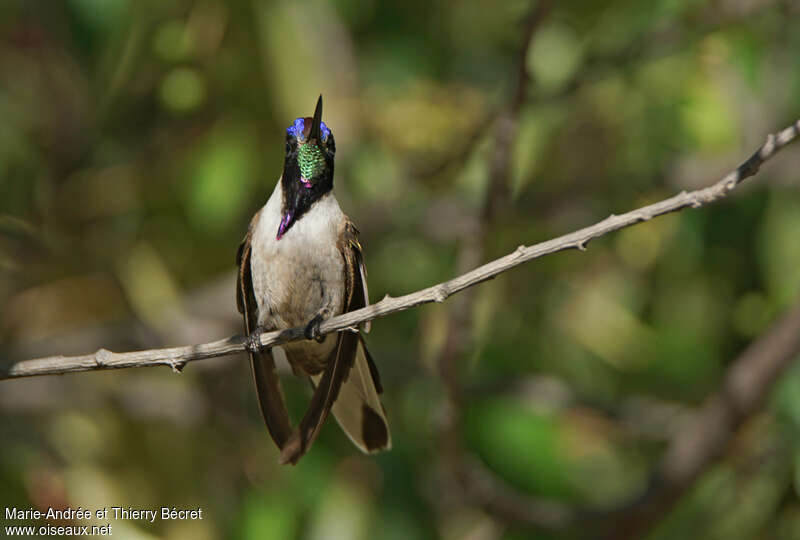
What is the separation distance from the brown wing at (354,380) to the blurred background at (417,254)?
0.84 m

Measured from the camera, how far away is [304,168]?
252 cm

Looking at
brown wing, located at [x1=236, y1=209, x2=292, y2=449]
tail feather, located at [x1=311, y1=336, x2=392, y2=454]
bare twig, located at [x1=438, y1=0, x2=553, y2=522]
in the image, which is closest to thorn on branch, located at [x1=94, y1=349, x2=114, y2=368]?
brown wing, located at [x1=236, y1=209, x2=292, y2=449]

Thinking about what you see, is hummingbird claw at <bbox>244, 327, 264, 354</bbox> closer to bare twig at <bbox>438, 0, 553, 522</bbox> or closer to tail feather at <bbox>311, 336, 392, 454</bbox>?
tail feather at <bbox>311, 336, 392, 454</bbox>

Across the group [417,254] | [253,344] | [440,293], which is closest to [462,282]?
[440,293]

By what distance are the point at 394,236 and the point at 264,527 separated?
1556 mm

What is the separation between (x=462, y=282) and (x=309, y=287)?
3.02 feet

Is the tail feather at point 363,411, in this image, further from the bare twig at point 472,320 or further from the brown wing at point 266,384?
the bare twig at point 472,320

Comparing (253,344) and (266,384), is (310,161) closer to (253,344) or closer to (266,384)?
(253,344)

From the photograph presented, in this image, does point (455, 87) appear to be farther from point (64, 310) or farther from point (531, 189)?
point (64, 310)

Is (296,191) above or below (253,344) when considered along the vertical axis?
above

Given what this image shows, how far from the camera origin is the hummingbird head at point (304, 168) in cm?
243

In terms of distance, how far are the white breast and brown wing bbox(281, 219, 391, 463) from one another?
0.03m

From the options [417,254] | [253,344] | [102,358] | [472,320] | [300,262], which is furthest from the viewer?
[417,254]

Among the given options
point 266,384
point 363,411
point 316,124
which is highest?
point 316,124
